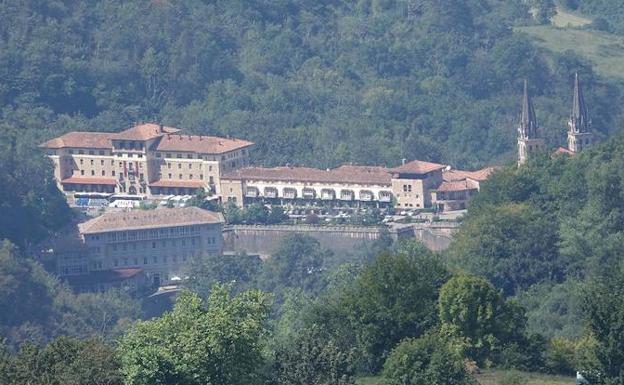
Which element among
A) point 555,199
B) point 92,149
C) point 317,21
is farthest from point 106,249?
point 317,21

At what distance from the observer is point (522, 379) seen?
144ft

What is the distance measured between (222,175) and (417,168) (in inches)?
300

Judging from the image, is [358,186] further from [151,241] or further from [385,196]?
[151,241]

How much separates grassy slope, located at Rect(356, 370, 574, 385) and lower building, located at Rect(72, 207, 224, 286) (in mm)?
Answer: 38907

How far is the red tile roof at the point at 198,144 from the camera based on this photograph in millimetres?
91188

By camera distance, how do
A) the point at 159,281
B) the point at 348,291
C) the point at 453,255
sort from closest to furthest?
the point at 348,291, the point at 453,255, the point at 159,281

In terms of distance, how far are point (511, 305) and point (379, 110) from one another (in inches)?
2176

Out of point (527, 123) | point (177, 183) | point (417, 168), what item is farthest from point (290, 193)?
point (527, 123)

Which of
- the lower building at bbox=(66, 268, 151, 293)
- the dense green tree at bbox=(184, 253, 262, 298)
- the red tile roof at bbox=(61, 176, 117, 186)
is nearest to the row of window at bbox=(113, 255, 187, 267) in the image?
the lower building at bbox=(66, 268, 151, 293)

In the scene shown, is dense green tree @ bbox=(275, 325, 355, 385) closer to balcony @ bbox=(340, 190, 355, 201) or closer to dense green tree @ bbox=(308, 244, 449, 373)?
dense green tree @ bbox=(308, 244, 449, 373)

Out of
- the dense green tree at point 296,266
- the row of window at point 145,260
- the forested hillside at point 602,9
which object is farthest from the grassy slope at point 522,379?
the forested hillside at point 602,9

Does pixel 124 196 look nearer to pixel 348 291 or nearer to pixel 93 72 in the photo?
pixel 93 72

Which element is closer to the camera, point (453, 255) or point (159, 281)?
point (453, 255)

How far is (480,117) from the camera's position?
102750 millimetres
